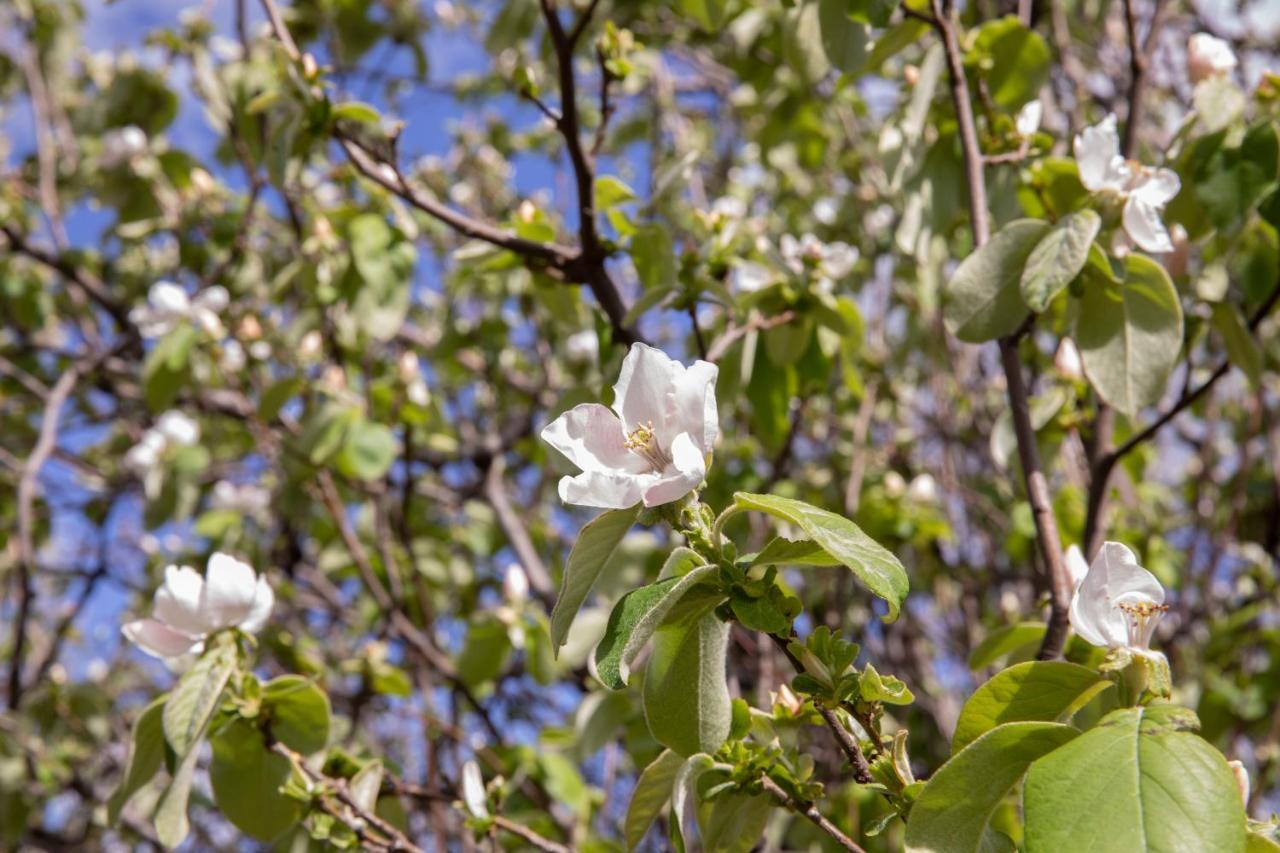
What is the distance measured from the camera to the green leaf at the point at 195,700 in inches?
42.9

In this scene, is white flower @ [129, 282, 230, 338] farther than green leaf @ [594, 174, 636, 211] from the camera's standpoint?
Yes

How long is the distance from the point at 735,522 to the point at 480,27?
3.06 m

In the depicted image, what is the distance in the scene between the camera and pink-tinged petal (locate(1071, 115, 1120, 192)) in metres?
1.19

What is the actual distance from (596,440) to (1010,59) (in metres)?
1.03

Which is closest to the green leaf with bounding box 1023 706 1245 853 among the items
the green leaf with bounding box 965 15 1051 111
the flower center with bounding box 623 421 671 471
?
the flower center with bounding box 623 421 671 471

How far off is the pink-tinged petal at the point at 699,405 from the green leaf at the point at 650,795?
12.0 inches

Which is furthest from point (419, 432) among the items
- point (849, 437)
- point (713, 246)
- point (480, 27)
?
point (480, 27)

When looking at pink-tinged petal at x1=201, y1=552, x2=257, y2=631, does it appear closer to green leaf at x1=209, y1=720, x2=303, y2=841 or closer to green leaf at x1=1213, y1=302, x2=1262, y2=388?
green leaf at x1=209, y1=720, x2=303, y2=841

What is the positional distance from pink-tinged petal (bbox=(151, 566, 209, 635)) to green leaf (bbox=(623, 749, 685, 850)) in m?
0.55

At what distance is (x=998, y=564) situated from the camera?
313 cm

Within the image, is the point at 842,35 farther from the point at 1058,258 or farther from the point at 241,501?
the point at 241,501

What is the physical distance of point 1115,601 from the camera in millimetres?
792

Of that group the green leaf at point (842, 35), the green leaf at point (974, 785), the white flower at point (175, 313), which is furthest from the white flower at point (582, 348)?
the green leaf at point (974, 785)

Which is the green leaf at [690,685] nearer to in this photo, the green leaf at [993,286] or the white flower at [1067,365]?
the green leaf at [993,286]
